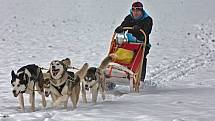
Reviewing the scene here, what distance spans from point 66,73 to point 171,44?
8.70 meters

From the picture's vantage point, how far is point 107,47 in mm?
13273

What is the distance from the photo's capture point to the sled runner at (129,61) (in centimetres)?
732

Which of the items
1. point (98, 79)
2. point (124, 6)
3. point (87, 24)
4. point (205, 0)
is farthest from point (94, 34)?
point (205, 0)

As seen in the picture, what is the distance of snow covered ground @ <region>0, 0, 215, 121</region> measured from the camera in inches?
222

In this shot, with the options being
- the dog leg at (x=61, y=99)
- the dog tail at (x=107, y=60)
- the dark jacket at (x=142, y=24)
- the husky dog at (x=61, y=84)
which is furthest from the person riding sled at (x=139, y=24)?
the dog leg at (x=61, y=99)

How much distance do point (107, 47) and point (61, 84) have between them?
7.67 meters

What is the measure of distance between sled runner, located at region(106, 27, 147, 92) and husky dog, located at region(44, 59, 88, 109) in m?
1.54

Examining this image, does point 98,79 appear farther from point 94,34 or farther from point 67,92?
point 94,34

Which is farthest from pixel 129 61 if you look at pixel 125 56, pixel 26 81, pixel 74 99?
pixel 26 81

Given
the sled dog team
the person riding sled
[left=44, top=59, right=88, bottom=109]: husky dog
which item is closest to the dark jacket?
the person riding sled

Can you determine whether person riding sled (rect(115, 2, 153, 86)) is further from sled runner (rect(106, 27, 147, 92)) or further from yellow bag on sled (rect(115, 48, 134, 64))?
yellow bag on sled (rect(115, 48, 134, 64))

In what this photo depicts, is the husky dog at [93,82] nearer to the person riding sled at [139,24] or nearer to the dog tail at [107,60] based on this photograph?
the dog tail at [107,60]

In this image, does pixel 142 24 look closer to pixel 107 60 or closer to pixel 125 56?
pixel 125 56

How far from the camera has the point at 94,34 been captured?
16.0 meters
